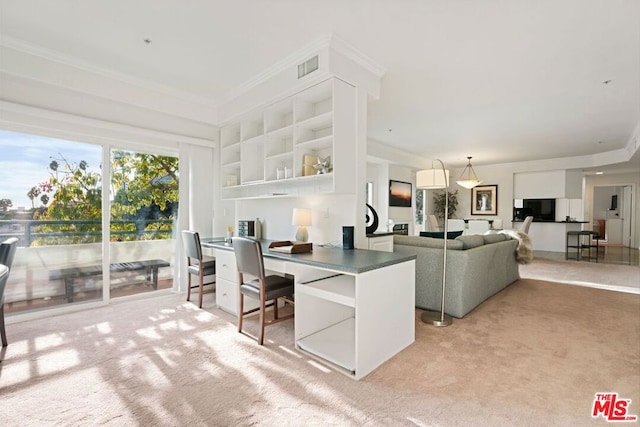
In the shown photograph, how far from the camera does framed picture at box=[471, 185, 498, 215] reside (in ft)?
31.0

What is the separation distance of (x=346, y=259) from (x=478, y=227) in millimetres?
7722

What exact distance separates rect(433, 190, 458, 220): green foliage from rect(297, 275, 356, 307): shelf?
8.07m

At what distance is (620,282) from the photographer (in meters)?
4.91

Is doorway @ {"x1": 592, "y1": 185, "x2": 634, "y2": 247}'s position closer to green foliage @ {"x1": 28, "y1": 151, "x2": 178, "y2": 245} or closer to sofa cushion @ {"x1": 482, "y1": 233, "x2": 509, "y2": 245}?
sofa cushion @ {"x1": 482, "y1": 233, "x2": 509, "y2": 245}

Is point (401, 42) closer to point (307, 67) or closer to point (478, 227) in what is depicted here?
point (307, 67)

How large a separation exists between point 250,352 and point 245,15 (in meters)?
2.73

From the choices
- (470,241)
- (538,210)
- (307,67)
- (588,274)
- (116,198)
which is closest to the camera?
(307,67)

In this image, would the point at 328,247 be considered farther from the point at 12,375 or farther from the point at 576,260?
the point at 576,260

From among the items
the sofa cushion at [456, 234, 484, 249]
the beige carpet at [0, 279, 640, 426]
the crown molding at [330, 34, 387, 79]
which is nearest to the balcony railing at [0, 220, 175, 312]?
the beige carpet at [0, 279, 640, 426]

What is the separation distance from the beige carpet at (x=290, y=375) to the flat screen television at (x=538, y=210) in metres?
6.35

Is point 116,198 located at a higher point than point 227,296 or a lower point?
higher

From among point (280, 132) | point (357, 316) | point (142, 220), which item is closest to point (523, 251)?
point (357, 316)

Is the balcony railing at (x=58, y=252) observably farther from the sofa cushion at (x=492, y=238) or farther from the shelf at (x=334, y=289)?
the sofa cushion at (x=492, y=238)

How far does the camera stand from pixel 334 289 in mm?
2365
